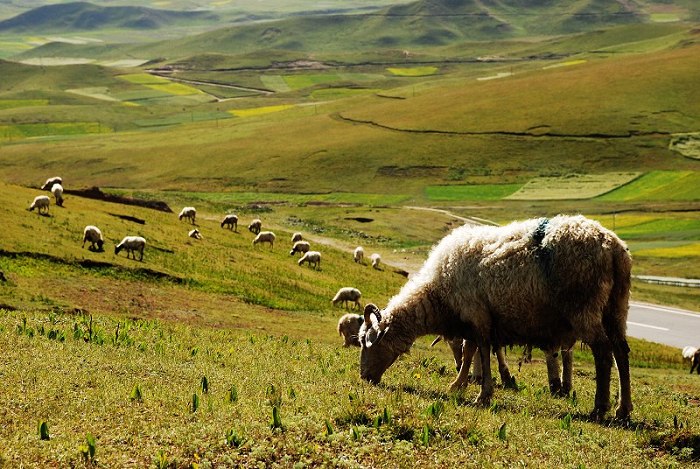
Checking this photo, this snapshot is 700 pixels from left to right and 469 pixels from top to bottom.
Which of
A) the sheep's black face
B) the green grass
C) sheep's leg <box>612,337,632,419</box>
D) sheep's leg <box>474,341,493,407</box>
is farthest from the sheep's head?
the green grass

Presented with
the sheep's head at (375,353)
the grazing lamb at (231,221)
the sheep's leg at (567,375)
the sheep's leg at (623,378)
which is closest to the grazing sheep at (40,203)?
the grazing lamb at (231,221)

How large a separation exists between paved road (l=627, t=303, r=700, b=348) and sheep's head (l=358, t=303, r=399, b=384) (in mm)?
32805

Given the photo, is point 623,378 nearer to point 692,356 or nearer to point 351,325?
point 351,325

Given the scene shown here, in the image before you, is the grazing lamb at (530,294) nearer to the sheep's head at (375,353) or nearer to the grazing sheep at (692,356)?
the sheep's head at (375,353)

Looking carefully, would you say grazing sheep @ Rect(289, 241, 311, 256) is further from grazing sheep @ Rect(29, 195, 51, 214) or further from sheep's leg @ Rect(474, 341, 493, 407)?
sheep's leg @ Rect(474, 341, 493, 407)

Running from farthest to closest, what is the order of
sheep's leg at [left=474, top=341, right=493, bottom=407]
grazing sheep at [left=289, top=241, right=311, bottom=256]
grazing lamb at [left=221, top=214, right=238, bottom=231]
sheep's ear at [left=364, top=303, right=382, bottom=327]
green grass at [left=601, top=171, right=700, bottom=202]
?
1. green grass at [left=601, top=171, right=700, bottom=202]
2. grazing lamb at [left=221, top=214, right=238, bottom=231]
3. grazing sheep at [left=289, top=241, right=311, bottom=256]
4. sheep's ear at [left=364, top=303, right=382, bottom=327]
5. sheep's leg at [left=474, top=341, right=493, bottom=407]

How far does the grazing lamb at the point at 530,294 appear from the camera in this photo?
15.1 m

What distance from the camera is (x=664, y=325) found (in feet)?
169

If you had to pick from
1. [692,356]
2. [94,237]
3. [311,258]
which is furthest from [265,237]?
[692,356]

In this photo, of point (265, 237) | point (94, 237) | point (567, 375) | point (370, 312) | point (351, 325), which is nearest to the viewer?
point (370, 312)

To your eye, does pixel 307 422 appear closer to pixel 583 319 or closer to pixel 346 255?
pixel 583 319

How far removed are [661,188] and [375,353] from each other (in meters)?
106

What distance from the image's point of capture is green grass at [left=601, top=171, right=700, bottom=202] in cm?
10931

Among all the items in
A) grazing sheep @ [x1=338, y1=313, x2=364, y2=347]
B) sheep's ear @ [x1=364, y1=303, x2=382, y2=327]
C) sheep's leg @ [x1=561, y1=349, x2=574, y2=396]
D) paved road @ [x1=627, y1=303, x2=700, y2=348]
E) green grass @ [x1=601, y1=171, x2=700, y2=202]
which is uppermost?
sheep's ear @ [x1=364, y1=303, x2=382, y2=327]
